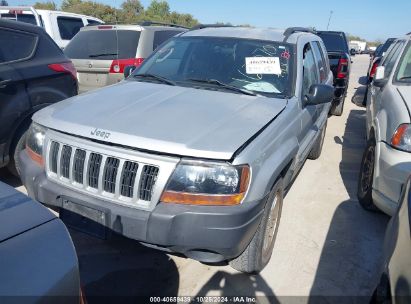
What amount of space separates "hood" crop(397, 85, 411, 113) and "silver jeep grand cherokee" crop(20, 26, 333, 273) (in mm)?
757

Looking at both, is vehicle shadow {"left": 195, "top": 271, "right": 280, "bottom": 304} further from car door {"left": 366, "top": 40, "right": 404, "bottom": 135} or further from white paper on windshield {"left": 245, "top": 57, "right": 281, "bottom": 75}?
car door {"left": 366, "top": 40, "right": 404, "bottom": 135}

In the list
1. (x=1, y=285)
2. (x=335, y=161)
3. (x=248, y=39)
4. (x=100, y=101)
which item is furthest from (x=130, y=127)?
(x=335, y=161)

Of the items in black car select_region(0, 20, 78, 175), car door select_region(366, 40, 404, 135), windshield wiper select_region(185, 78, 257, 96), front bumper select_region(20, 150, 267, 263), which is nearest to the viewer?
front bumper select_region(20, 150, 267, 263)

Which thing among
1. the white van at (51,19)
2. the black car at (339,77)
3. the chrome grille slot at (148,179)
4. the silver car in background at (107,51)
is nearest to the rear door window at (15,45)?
the silver car in background at (107,51)

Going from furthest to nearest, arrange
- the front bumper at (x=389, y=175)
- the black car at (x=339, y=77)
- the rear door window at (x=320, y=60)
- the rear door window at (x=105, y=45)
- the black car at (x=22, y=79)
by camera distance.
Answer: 1. the black car at (x=339, y=77)
2. the rear door window at (x=105, y=45)
3. the rear door window at (x=320, y=60)
4. the black car at (x=22, y=79)
5. the front bumper at (x=389, y=175)

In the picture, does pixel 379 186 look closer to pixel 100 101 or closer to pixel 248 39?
pixel 248 39

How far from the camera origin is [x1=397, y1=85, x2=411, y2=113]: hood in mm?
3413

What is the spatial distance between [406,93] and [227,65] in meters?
1.81

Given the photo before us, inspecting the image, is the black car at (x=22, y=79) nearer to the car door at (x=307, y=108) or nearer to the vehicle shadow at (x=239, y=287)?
the vehicle shadow at (x=239, y=287)

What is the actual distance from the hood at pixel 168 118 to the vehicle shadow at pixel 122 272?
69 cm

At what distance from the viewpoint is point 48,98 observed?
4.21 m

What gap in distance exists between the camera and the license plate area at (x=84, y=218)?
234 centimetres

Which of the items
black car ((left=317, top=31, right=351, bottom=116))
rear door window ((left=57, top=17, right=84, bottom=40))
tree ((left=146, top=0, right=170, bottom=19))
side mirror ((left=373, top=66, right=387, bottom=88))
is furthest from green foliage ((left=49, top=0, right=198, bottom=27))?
side mirror ((left=373, top=66, right=387, bottom=88))

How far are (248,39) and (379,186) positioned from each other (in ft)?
6.16
